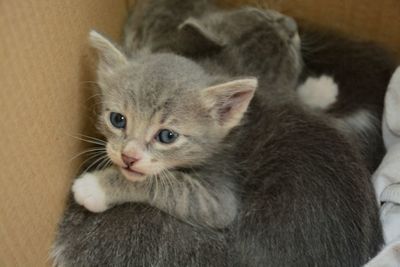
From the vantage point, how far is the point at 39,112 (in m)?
1.41

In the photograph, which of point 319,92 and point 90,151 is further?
point 319,92

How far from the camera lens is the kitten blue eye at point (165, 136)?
1.46m

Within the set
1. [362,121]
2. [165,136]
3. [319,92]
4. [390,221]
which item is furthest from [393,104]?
[165,136]

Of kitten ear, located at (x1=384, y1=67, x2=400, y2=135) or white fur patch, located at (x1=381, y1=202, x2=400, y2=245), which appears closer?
white fur patch, located at (x1=381, y1=202, x2=400, y2=245)

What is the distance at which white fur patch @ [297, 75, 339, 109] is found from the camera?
6.75ft

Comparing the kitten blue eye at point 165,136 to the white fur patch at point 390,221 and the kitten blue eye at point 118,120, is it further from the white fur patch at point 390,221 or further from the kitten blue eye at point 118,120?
the white fur patch at point 390,221

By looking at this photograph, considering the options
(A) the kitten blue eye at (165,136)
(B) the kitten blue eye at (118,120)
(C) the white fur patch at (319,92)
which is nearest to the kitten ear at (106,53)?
(B) the kitten blue eye at (118,120)

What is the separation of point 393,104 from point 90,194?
3.78 ft

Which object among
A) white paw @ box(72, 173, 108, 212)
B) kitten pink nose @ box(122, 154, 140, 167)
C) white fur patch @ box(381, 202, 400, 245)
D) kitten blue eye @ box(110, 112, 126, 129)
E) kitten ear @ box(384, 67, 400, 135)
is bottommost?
white fur patch @ box(381, 202, 400, 245)

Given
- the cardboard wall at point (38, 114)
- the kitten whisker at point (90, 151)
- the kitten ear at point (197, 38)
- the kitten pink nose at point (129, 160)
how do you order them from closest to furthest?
the cardboard wall at point (38, 114) < the kitten pink nose at point (129, 160) < the kitten whisker at point (90, 151) < the kitten ear at point (197, 38)

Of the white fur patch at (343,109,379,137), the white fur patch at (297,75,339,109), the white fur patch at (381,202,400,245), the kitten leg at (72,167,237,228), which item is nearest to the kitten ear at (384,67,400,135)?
the white fur patch at (343,109,379,137)

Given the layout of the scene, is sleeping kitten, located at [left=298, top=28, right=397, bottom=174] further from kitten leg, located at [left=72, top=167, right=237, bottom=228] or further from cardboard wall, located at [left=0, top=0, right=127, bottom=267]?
cardboard wall, located at [left=0, top=0, right=127, bottom=267]

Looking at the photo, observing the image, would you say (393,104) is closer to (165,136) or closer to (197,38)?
(197,38)

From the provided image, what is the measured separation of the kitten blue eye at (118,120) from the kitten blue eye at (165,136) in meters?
0.11
